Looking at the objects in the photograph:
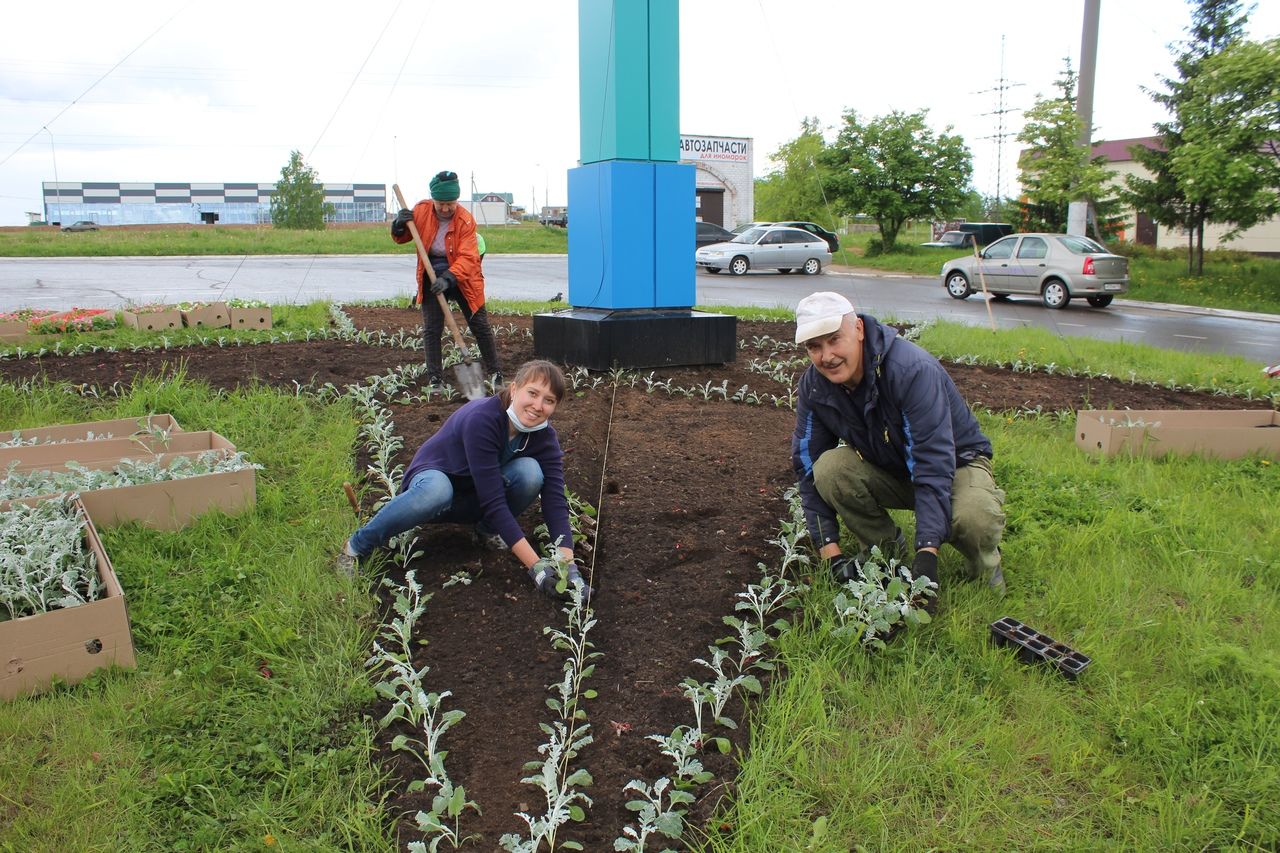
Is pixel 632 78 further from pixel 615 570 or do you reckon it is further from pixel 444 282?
pixel 615 570

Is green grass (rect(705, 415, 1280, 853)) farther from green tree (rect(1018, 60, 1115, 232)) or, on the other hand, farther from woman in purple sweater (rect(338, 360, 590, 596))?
green tree (rect(1018, 60, 1115, 232))

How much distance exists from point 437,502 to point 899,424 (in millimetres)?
1772

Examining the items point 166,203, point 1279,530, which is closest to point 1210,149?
point 1279,530

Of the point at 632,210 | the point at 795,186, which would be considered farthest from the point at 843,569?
the point at 795,186

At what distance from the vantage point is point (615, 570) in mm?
3670

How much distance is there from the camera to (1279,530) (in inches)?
159

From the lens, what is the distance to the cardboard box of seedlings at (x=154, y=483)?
3.79m

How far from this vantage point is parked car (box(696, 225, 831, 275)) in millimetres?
25125

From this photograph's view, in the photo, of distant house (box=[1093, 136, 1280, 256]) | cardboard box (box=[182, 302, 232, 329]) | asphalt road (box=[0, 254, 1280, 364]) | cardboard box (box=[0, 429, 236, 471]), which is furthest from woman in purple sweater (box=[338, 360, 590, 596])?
distant house (box=[1093, 136, 1280, 256])

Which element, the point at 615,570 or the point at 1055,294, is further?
the point at 1055,294

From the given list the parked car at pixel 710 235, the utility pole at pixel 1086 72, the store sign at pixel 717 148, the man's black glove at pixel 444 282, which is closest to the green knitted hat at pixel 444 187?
the man's black glove at pixel 444 282

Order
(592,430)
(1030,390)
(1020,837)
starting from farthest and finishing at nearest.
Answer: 1. (1030,390)
2. (592,430)
3. (1020,837)

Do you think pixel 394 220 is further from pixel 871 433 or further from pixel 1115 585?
pixel 1115 585

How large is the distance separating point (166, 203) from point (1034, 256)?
317 feet
